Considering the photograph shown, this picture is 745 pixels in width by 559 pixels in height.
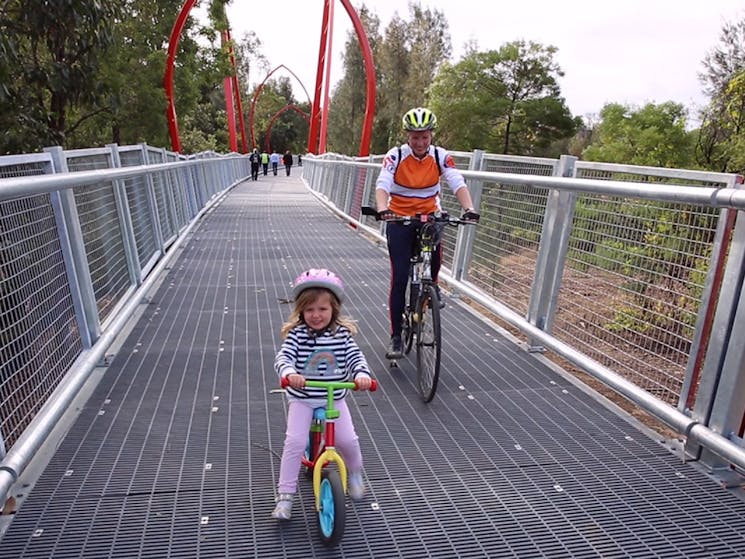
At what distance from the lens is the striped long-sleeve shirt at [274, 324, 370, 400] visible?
285 centimetres

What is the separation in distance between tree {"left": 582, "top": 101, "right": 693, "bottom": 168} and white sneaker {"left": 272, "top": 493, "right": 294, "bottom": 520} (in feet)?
110

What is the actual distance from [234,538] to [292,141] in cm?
10958

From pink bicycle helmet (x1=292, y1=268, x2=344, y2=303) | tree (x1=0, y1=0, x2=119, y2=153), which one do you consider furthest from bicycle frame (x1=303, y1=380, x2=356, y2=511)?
tree (x1=0, y1=0, x2=119, y2=153)

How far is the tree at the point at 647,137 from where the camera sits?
35000mm

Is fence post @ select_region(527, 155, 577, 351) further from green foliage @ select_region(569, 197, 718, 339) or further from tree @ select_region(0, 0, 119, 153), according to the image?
tree @ select_region(0, 0, 119, 153)

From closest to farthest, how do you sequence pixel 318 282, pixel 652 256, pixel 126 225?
pixel 318 282, pixel 652 256, pixel 126 225

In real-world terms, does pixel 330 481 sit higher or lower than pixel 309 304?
lower

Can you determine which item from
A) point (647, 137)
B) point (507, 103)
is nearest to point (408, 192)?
point (647, 137)

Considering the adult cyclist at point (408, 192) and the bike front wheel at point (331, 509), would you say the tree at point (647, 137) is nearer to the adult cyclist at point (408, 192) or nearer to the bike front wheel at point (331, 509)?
the adult cyclist at point (408, 192)

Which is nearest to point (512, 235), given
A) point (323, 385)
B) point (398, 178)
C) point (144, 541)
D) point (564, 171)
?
point (564, 171)

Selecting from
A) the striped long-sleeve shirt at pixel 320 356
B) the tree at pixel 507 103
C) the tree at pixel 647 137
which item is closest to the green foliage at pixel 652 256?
the striped long-sleeve shirt at pixel 320 356

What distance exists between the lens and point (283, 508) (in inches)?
110

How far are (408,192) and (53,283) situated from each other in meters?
2.27

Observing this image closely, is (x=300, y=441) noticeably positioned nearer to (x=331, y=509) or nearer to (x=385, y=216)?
(x=331, y=509)
